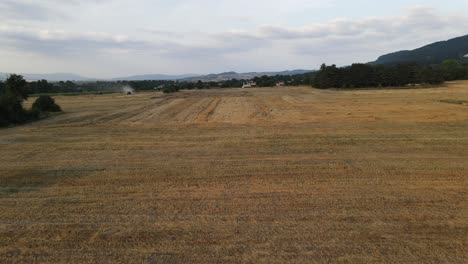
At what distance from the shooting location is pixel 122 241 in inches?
214

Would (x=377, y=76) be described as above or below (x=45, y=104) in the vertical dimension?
above

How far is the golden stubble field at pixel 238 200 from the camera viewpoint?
513 cm

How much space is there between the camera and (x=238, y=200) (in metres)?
7.15

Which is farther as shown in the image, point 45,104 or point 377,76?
point 377,76

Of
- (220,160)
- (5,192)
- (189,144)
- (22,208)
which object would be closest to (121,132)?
(189,144)

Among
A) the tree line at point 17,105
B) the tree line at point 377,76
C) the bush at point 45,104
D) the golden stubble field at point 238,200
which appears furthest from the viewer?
the tree line at point 377,76

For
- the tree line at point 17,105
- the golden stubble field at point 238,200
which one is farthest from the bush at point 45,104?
the golden stubble field at point 238,200

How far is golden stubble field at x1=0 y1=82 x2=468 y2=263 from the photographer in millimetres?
5133

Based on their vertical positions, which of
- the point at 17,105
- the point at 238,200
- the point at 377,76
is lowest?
the point at 238,200

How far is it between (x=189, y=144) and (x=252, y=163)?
406cm

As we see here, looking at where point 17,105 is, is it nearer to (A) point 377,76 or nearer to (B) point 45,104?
(B) point 45,104

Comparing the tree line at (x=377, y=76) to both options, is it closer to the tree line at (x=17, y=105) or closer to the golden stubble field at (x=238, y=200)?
the tree line at (x=17, y=105)

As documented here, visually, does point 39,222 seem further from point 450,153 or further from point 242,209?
point 450,153

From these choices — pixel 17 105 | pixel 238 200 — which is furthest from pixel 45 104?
pixel 238 200
